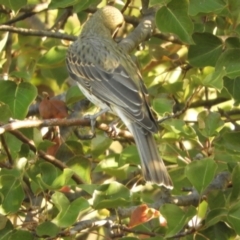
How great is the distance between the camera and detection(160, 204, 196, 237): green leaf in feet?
10.4

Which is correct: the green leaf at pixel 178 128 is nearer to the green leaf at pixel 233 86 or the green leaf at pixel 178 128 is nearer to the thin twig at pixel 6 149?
the green leaf at pixel 233 86

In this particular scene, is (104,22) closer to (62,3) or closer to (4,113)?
(62,3)

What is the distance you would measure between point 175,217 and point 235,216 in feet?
0.78

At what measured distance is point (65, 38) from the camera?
4922 millimetres

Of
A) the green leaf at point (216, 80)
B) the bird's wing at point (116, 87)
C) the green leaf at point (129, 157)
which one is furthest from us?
the bird's wing at point (116, 87)

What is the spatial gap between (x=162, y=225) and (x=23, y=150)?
2.31 feet

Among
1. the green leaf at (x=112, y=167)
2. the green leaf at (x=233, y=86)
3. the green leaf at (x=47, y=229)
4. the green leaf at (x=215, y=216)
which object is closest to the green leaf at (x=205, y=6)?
the green leaf at (x=233, y=86)

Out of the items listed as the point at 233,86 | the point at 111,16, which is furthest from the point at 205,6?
the point at 111,16

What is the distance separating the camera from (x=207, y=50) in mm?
4047

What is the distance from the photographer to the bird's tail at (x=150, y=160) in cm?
373

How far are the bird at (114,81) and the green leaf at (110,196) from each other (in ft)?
1.48

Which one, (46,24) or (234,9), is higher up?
(234,9)

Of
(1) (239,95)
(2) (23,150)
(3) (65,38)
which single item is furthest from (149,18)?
(2) (23,150)

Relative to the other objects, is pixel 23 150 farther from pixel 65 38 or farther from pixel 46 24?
pixel 46 24
